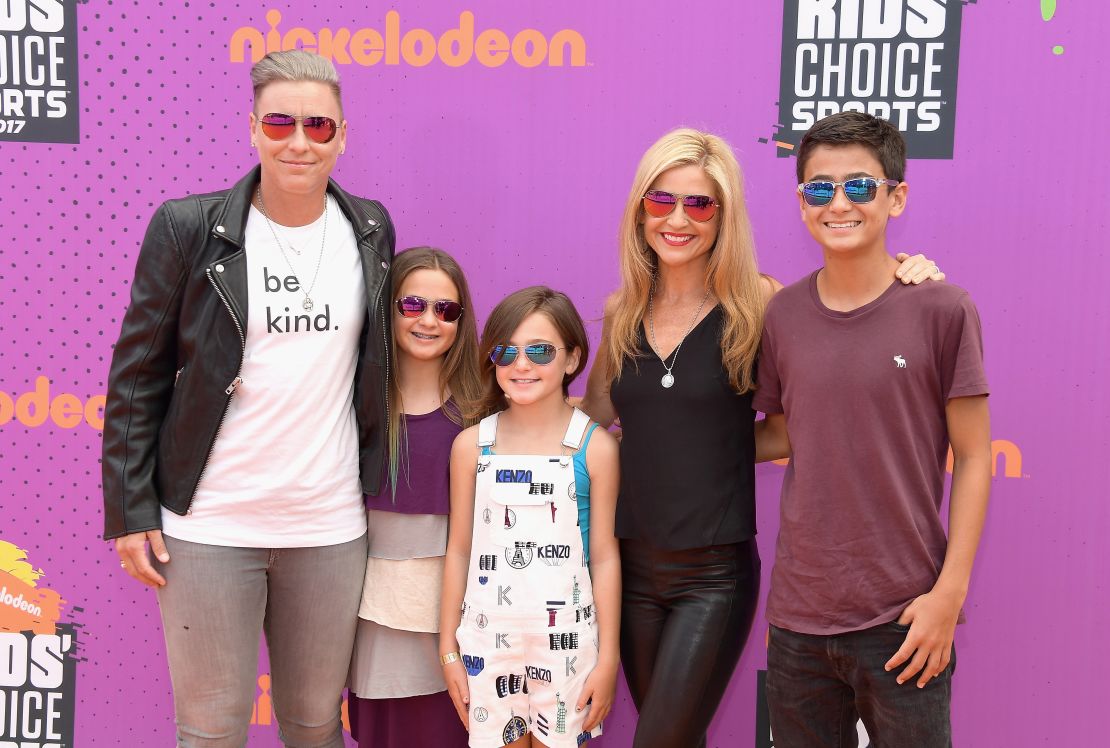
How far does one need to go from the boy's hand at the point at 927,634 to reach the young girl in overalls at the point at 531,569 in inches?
28.5

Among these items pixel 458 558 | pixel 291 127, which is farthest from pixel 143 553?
pixel 291 127

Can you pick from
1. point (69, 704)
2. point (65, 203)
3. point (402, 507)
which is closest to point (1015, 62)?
point (402, 507)

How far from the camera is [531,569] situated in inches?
89.1

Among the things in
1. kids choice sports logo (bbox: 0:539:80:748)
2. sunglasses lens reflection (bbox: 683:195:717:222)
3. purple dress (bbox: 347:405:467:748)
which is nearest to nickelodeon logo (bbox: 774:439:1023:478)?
sunglasses lens reflection (bbox: 683:195:717:222)

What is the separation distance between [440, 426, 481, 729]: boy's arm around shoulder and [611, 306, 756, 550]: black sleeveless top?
412 mm

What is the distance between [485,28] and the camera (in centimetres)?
297

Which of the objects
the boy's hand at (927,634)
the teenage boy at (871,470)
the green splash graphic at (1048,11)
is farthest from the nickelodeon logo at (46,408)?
the green splash graphic at (1048,11)

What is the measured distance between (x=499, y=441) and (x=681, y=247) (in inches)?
28.2

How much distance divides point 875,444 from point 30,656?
305cm

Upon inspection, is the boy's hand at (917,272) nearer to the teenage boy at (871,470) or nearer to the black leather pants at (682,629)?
the teenage boy at (871,470)

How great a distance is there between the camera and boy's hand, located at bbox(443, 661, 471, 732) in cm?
232

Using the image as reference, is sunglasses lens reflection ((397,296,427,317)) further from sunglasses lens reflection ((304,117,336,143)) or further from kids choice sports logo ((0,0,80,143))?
kids choice sports logo ((0,0,80,143))

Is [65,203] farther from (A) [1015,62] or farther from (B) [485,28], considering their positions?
(A) [1015,62]

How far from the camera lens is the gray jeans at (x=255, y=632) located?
2180 millimetres
